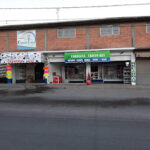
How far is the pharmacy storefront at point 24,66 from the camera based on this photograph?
1467 cm

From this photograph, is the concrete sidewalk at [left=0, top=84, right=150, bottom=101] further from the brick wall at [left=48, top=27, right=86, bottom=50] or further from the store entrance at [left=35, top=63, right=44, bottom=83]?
the store entrance at [left=35, top=63, right=44, bottom=83]

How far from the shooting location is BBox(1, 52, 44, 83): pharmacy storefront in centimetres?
1467

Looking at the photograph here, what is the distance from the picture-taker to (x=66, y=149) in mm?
3068

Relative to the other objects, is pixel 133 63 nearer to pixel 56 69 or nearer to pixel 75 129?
pixel 56 69

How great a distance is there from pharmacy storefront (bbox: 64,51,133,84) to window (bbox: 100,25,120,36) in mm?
2149

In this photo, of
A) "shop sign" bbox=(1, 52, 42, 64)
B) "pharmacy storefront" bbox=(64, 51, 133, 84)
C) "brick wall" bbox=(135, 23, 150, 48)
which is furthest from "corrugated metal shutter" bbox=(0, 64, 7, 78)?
"brick wall" bbox=(135, 23, 150, 48)

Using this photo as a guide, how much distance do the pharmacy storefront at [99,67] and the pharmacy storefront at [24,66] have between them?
11.8 feet

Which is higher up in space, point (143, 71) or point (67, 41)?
point (67, 41)

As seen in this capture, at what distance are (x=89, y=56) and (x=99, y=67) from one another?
10.2ft

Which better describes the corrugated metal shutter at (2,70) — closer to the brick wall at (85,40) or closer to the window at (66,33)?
the brick wall at (85,40)

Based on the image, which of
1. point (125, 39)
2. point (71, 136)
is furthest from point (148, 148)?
point (125, 39)

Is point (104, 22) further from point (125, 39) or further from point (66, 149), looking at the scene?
point (66, 149)

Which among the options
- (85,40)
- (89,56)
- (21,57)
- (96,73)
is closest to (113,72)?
(96,73)

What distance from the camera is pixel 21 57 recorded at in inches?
583
